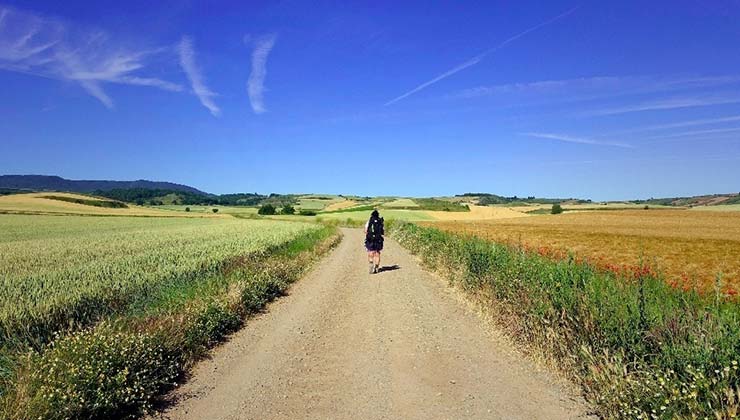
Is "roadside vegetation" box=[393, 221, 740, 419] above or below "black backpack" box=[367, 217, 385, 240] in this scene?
below

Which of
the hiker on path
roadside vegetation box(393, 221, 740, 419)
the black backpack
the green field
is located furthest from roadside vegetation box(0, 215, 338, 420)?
the green field

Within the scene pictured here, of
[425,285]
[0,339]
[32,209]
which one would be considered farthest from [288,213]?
[0,339]

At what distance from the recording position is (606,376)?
5469 millimetres

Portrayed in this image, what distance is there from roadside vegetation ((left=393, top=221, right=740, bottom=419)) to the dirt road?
0.52 metres

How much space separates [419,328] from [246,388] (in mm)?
4054

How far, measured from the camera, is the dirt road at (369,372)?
5.44 m

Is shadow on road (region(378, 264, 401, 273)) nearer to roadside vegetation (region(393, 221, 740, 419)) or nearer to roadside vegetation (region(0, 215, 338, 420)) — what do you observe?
roadside vegetation (region(0, 215, 338, 420))

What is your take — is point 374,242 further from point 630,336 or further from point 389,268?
point 630,336

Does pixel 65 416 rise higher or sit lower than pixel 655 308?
lower

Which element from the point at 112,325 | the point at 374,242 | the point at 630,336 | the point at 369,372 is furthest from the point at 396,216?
the point at 630,336

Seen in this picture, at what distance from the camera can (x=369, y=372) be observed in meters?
6.70

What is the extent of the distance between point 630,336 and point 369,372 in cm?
346

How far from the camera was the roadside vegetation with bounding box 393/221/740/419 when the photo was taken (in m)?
4.22

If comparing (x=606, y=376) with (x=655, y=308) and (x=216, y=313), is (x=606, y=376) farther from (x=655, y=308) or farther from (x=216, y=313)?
(x=216, y=313)
